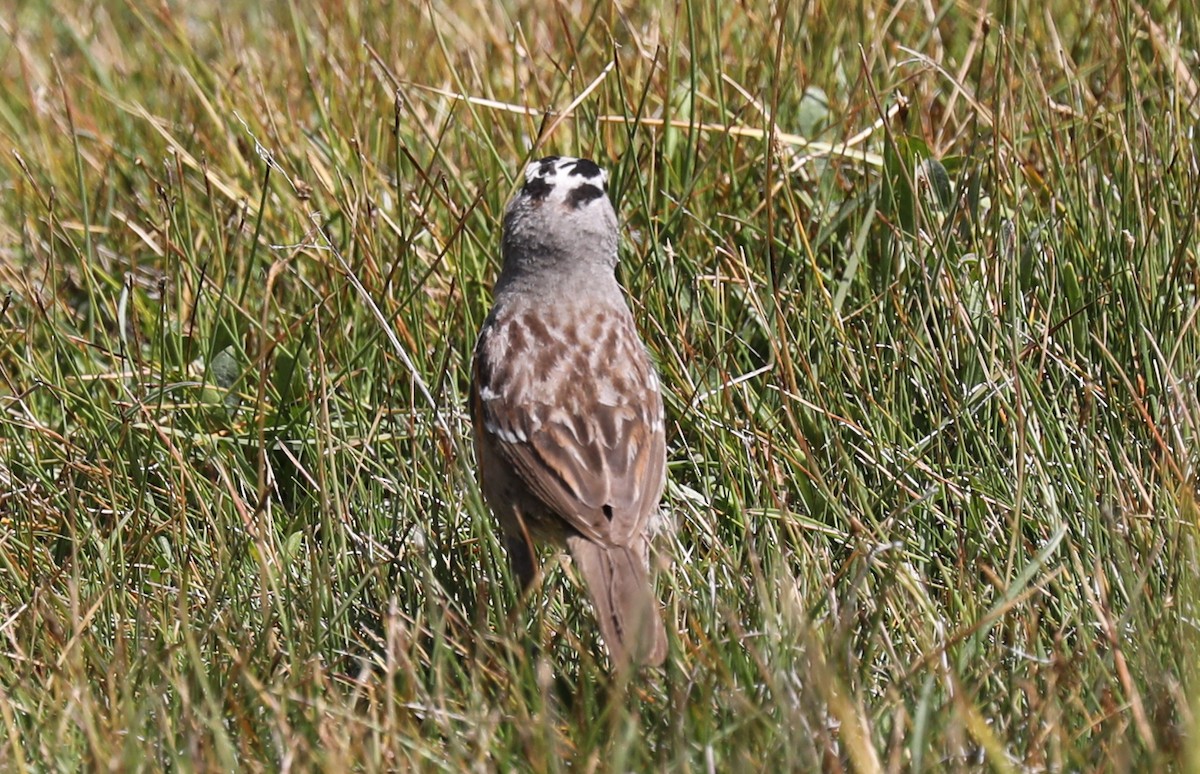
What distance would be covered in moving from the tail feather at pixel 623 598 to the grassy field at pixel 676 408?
0.28 feet

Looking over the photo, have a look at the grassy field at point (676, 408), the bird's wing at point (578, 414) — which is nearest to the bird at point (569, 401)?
the bird's wing at point (578, 414)

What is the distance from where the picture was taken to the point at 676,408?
494 cm

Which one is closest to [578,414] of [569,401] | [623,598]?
[569,401]

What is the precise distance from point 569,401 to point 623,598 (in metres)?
0.71

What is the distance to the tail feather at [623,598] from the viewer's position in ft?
11.5

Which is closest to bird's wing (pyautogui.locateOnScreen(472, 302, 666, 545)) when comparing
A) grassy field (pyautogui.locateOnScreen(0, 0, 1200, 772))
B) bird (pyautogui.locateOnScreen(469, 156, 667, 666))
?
bird (pyautogui.locateOnScreen(469, 156, 667, 666))

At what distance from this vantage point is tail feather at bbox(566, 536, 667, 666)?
349cm

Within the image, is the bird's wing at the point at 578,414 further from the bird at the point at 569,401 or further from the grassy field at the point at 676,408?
the grassy field at the point at 676,408

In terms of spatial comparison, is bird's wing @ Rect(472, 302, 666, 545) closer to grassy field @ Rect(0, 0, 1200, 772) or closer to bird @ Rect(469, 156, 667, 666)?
bird @ Rect(469, 156, 667, 666)

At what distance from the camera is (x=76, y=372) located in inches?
195

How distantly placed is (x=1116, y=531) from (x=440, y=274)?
2668 mm

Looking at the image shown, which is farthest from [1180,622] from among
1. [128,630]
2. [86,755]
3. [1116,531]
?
[128,630]

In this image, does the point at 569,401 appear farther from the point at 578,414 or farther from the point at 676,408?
the point at 676,408

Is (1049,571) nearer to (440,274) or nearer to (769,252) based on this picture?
(769,252)
